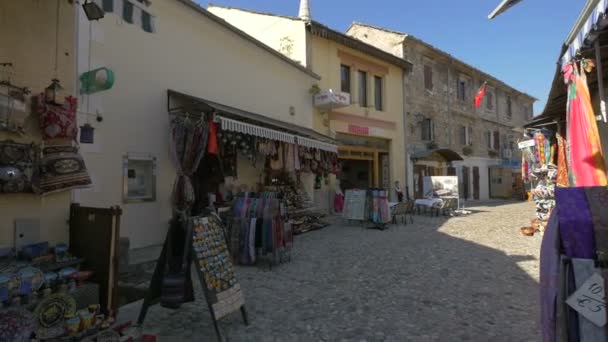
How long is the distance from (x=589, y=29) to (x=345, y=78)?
10.6m

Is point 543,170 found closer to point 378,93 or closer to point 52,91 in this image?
point 378,93

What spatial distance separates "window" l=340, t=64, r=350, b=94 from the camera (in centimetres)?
1311

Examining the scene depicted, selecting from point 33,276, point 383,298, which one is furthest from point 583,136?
point 33,276

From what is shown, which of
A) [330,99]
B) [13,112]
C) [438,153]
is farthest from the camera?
[438,153]

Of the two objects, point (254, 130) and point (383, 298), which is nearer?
point (383, 298)

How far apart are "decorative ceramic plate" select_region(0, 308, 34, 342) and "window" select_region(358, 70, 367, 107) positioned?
12.7 meters

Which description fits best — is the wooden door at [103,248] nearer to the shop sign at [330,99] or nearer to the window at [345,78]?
the shop sign at [330,99]

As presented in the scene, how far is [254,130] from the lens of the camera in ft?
23.4

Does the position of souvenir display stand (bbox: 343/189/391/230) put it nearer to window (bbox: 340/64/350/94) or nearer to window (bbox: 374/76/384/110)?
window (bbox: 340/64/350/94)

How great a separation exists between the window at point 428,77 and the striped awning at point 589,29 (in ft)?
44.4

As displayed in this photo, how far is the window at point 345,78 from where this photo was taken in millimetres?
13114

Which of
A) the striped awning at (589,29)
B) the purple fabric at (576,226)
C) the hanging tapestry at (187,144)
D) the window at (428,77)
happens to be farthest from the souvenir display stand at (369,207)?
the window at (428,77)

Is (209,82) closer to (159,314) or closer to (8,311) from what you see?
(159,314)

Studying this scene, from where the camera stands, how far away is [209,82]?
7777 millimetres
